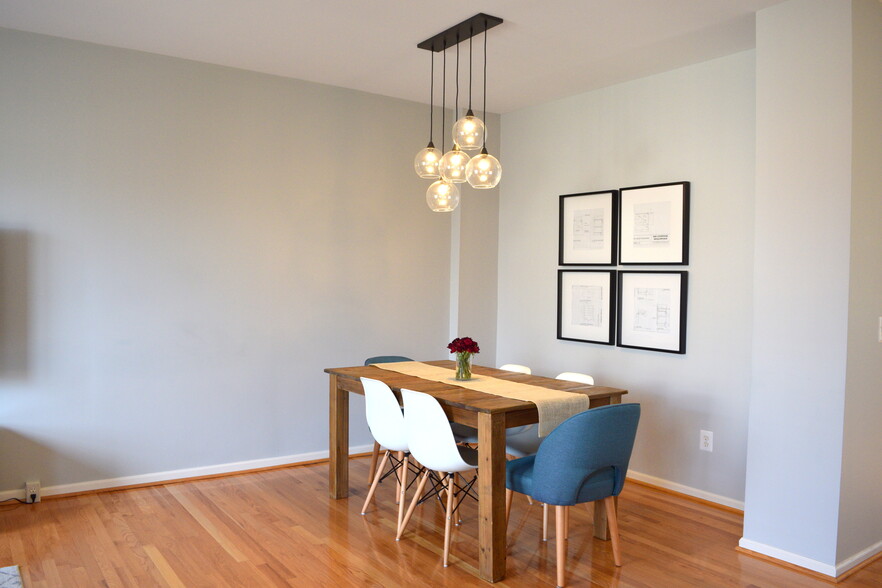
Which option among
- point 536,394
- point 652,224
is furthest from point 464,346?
point 652,224

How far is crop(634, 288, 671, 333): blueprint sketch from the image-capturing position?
4395 millimetres

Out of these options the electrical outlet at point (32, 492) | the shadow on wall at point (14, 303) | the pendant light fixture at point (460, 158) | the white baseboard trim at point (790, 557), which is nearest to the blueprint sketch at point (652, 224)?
the pendant light fixture at point (460, 158)

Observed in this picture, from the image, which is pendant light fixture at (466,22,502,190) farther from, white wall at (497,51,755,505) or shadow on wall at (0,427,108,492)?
shadow on wall at (0,427,108,492)

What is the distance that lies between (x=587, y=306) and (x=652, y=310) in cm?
54

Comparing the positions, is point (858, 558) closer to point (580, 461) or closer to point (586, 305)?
point (580, 461)

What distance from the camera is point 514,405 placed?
3055 millimetres

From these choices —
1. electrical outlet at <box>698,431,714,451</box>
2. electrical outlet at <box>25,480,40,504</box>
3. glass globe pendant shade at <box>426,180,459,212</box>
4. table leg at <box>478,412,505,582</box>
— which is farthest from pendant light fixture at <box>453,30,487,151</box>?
electrical outlet at <box>25,480,40,504</box>

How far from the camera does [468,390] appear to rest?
346 cm

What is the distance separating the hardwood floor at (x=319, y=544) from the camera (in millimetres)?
3039

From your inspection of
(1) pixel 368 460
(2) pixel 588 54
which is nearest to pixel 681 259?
(2) pixel 588 54

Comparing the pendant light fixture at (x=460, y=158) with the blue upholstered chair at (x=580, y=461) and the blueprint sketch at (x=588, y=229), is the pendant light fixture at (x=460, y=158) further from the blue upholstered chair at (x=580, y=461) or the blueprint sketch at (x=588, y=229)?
the blueprint sketch at (x=588, y=229)

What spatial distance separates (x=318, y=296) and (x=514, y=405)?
2.30 meters

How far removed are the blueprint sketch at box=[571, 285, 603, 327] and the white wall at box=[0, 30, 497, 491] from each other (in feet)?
3.96

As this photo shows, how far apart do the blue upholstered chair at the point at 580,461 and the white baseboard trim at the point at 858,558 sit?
1.10 meters
